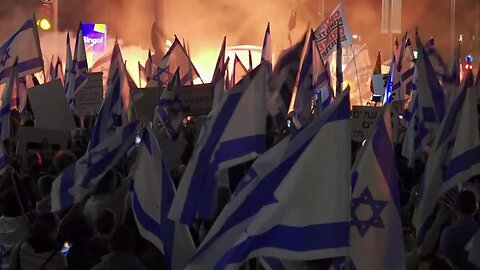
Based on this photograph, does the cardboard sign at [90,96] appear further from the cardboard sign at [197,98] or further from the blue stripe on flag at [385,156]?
the blue stripe on flag at [385,156]

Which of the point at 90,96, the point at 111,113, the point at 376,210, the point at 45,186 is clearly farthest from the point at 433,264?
the point at 90,96

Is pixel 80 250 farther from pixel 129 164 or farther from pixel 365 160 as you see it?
pixel 129 164

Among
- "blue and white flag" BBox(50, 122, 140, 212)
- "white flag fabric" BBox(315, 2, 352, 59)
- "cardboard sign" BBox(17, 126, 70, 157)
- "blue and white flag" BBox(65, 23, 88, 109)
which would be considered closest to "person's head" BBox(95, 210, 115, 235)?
"blue and white flag" BBox(50, 122, 140, 212)

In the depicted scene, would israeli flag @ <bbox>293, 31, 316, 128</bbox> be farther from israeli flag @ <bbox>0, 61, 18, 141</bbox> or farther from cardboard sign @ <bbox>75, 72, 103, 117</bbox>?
israeli flag @ <bbox>0, 61, 18, 141</bbox>

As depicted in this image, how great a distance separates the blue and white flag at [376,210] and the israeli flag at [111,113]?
8.71ft

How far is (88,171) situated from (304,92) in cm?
304

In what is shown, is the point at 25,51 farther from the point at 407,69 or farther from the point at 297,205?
the point at 297,205

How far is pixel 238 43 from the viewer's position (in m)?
24.5

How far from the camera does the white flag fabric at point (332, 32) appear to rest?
9.84 metres

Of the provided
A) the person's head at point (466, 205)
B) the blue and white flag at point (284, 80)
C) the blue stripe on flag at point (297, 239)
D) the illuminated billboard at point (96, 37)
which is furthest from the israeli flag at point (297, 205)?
→ the illuminated billboard at point (96, 37)

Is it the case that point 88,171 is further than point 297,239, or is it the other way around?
point 88,171

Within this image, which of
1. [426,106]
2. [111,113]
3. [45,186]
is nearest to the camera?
[45,186]

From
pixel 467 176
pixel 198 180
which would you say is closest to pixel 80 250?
pixel 198 180

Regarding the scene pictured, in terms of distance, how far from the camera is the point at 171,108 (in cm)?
766
